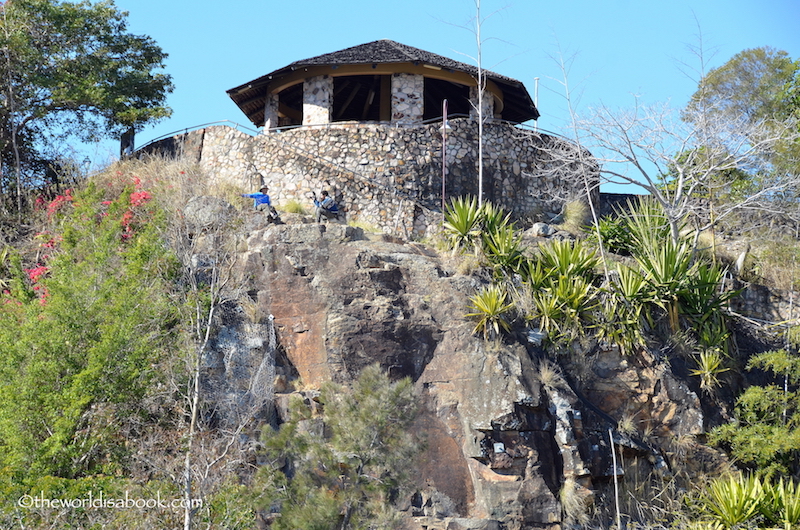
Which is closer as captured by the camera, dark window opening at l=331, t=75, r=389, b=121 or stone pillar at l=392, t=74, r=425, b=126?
stone pillar at l=392, t=74, r=425, b=126

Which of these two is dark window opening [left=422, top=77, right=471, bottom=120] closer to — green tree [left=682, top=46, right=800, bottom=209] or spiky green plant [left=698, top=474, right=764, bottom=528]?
green tree [left=682, top=46, right=800, bottom=209]

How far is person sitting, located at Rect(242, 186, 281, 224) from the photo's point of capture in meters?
20.0

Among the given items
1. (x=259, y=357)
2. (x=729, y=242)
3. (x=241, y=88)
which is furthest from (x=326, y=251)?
(x=729, y=242)

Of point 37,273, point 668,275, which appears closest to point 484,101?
A: point 668,275

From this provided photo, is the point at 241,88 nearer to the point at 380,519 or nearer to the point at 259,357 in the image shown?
the point at 259,357

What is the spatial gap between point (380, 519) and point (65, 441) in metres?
5.85

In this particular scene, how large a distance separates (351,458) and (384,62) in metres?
14.1

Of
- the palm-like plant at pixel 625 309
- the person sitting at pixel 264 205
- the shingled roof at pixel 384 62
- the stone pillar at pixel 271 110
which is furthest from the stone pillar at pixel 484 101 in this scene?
the palm-like plant at pixel 625 309

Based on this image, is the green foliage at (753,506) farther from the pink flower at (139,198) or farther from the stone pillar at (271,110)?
the stone pillar at (271,110)

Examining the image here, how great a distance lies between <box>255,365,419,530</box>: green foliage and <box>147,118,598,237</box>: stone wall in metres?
10.1

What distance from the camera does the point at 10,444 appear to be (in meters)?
14.2

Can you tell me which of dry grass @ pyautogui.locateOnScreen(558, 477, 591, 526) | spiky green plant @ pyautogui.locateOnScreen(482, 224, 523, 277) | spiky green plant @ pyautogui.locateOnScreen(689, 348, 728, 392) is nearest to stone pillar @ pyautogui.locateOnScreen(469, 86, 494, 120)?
spiky green plant @ pyautogui.locateOnScreen(482, 224, 523, 277)

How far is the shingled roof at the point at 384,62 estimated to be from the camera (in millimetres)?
23998

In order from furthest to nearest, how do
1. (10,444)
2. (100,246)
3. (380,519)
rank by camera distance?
(100,246)
(10,444)
(380,519)
